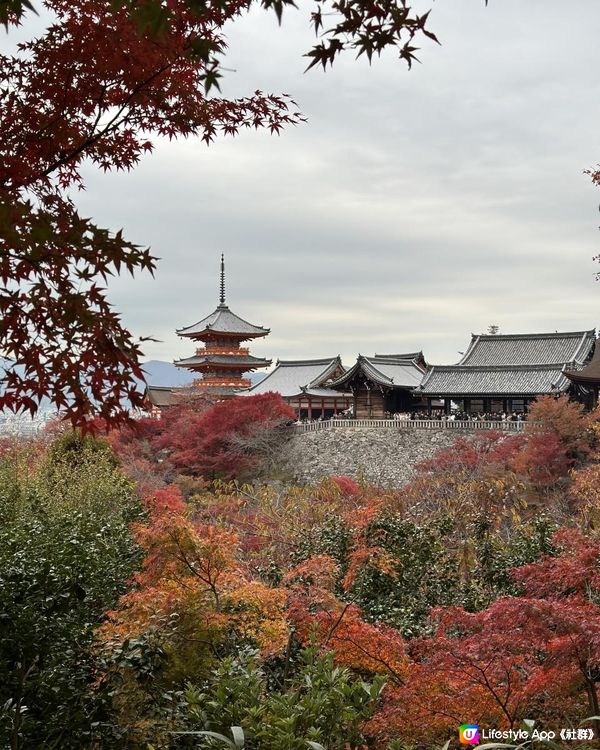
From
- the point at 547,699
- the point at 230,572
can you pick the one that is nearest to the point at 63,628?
the point at 230,572

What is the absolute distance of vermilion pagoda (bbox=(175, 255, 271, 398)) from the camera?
38688 mm

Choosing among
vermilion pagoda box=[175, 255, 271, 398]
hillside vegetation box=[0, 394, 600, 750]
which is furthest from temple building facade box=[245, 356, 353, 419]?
hillside vegetation box=[0, 394, 600, 750]

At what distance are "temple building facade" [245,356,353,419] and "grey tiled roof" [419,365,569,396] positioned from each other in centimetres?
558

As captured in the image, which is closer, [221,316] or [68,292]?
[68,292]

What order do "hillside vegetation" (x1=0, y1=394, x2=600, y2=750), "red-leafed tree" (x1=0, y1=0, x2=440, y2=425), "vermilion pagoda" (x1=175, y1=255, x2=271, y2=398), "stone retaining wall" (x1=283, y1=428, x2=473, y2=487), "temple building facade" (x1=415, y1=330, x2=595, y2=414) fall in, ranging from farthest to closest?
"vermilion pagoda" (x1=175, y1=255, x2=271, y2=398) → "temple building facade" (x1=415, y1=330, x2=595, y2=414) → "stone retaining wall" (x1=283, y1=428, x2=473, y2=487) → "hillside vegetation" (x1=0, y1=394, x2=600, y2=750) → "red-leafed tree" (x1=0, y1=0, x2=440, y2=425)

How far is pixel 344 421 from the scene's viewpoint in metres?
31.8

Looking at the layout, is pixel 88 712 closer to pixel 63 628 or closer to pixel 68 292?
pixel 63 628

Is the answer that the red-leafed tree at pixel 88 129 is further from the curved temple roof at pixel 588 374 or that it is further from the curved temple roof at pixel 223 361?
the curved temple roof at pixel 223 361

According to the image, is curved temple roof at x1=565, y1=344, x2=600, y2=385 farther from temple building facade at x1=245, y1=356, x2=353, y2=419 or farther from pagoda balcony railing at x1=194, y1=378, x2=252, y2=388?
pagoda balcony railing at x1=194, y1=378, x2=252, y2=388

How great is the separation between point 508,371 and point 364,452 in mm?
6430

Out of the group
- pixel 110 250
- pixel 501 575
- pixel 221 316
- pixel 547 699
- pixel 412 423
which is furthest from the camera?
pixel 221 316

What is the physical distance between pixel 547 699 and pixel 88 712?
3.37 m

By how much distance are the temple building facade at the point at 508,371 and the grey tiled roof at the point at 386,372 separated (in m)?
1.16

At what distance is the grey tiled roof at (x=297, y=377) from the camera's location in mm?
37031
